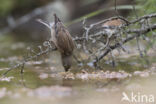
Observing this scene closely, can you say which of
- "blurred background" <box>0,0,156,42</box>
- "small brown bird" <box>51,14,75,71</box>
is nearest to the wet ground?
"small brown bird" <box>51,14,75,71</box>

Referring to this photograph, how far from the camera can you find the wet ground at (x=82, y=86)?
55.5 inches

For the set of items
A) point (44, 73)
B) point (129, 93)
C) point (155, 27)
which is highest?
point (155, 27)

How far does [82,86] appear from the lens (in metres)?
1.67

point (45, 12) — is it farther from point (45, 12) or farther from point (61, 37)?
point (61, 37)

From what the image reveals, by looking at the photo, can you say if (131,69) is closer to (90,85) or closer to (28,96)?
(90,85)

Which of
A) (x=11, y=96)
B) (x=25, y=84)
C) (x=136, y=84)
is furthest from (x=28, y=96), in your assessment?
(x=136, y=84)

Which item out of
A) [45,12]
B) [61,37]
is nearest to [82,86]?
[61,37]

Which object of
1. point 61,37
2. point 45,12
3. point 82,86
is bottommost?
point 82,86

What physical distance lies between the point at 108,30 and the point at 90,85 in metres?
0.61

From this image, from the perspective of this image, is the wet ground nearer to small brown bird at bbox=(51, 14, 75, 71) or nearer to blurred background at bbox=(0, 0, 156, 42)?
small brown bird at bbox=(51, 14, 75, 71)

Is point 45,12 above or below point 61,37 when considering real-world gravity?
above

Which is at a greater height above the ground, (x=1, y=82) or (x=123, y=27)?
(x=123, y=27)

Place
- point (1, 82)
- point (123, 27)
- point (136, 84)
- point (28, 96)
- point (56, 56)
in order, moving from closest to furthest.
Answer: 1. point (28, 96)
2. point (136, 84)
3. point (1, 82)
4. point (123, 27)
5. point (56, 56)

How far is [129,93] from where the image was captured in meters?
1.51
